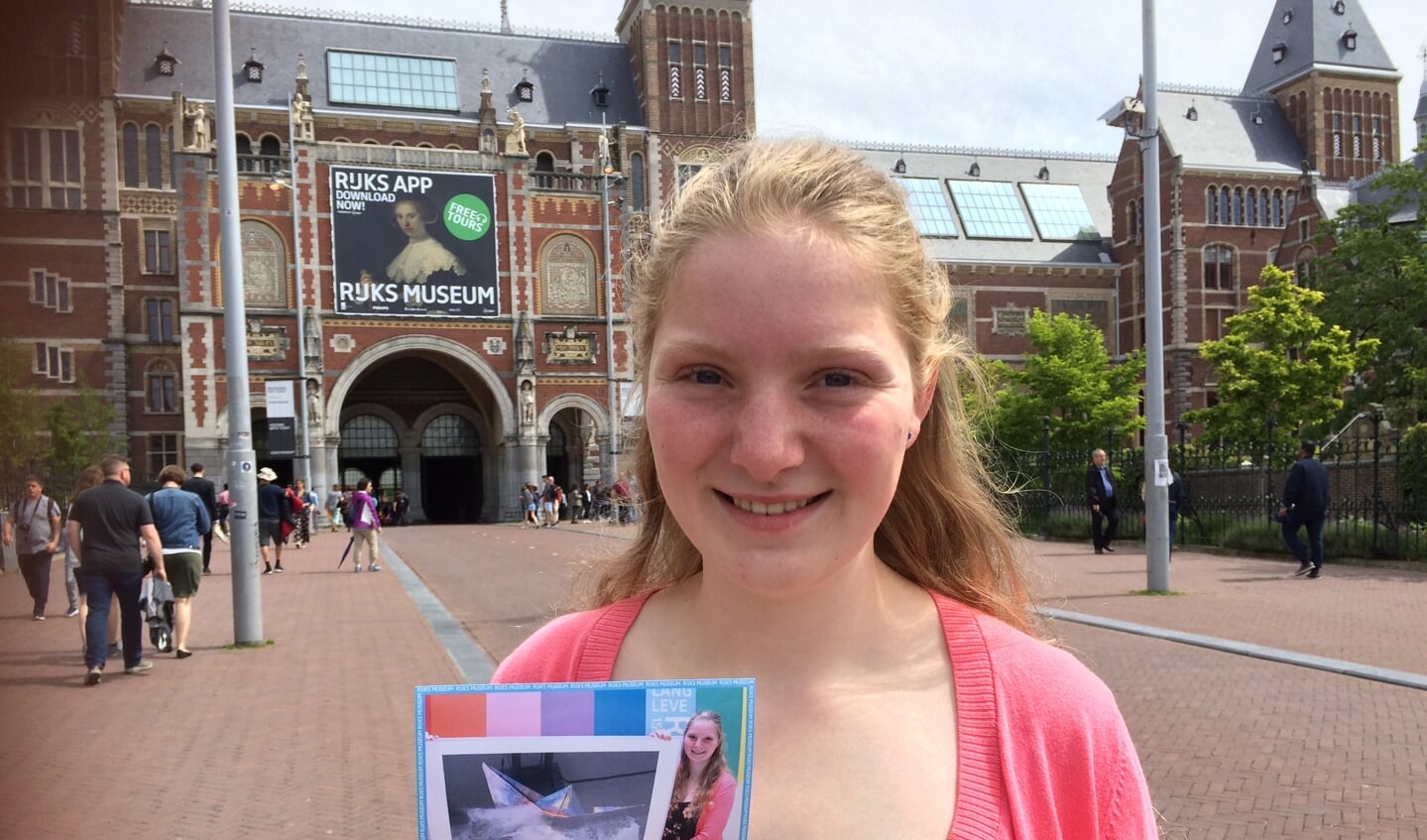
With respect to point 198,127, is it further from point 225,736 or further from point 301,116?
point 225,736

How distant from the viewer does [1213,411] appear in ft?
98.6

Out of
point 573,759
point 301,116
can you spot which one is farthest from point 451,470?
point 573,759

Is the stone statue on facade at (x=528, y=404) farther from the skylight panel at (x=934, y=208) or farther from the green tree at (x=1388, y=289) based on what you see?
the green tree at (x=1388, y=289)

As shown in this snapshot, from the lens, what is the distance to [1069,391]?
38.3 meters

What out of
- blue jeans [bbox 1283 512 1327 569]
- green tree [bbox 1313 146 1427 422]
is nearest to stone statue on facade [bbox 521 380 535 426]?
green tree [bbox 1313 146 1427 422]

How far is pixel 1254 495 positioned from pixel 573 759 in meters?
18.9

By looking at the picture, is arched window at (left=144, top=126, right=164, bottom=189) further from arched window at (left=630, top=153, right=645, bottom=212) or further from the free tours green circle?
arched window at (left=630, top=153, right=645, bottom=212)

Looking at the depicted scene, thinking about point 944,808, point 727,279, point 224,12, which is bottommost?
point 944,808

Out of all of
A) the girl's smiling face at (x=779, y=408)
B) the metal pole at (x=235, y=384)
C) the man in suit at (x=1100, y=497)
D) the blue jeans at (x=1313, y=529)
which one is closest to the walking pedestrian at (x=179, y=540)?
the metal pole at (x=235, y=384)

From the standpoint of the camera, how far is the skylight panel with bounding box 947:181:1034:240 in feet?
167

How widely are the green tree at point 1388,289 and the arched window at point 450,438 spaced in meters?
28.1

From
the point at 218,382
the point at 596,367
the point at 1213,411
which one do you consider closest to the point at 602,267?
the point at 596,367

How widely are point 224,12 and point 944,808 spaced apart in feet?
34.9

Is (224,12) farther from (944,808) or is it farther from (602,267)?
(602,267)
